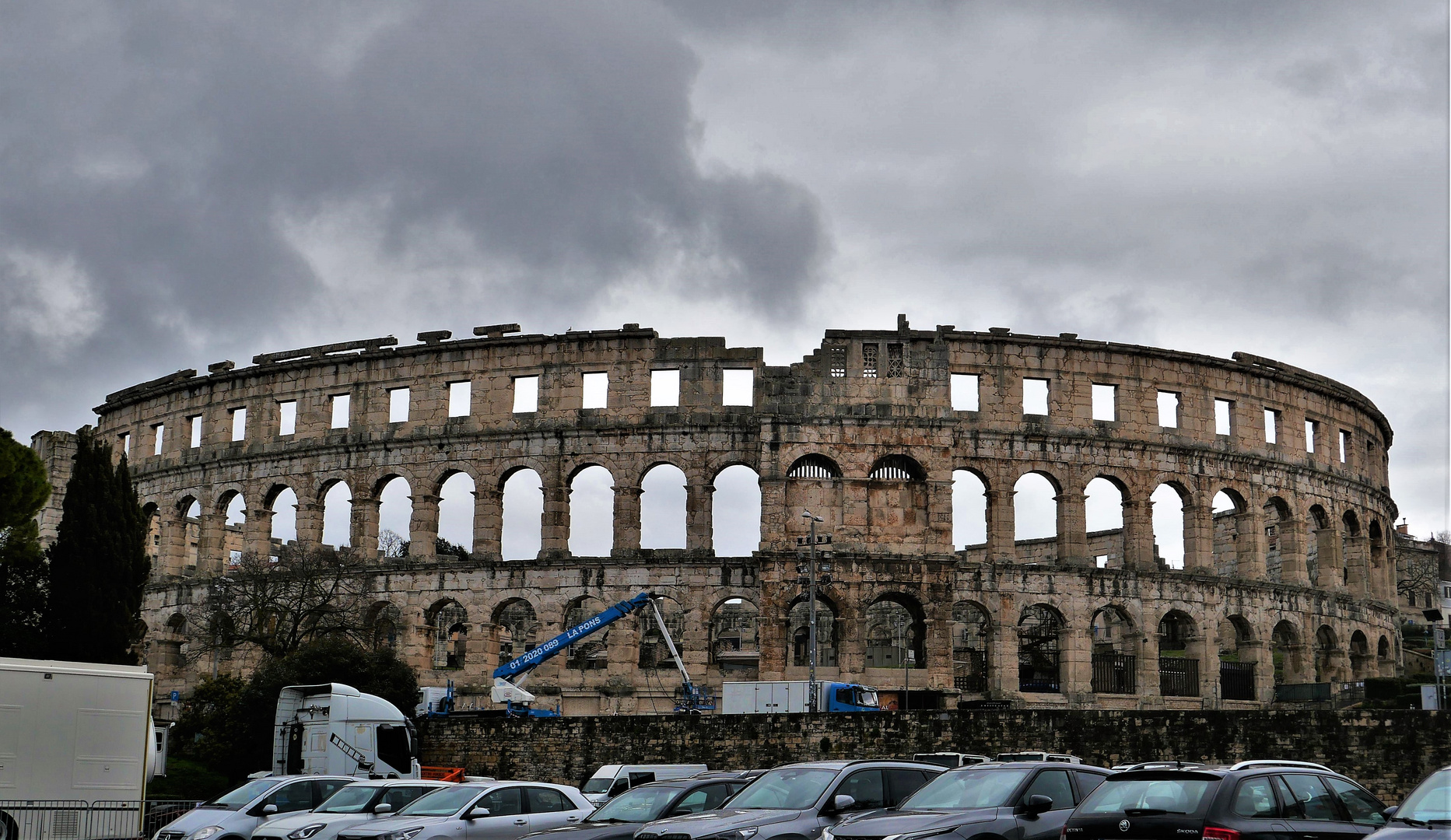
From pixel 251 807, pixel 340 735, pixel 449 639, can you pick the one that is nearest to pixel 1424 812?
pixel 251 807

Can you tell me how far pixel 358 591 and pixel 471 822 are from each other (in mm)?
31652

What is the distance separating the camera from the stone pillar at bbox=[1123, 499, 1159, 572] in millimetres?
49875

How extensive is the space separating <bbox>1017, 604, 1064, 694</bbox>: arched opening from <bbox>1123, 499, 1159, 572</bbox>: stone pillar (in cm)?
336

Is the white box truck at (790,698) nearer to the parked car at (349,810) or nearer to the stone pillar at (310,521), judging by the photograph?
the parked car at (349,810)

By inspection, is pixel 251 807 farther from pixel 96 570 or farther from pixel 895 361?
pixel 895 361

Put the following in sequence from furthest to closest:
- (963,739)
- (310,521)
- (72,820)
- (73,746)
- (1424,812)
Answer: (310,521), (963,739), (73,746), (72,820), (1424,812)

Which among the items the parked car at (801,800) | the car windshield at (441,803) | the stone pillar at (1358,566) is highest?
the stone pillar at (1358,566)

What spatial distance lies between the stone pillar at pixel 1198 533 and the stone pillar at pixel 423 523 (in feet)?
84.5

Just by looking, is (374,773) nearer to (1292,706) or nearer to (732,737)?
(732,737)

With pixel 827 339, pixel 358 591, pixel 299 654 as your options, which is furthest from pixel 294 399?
pixel 827 339

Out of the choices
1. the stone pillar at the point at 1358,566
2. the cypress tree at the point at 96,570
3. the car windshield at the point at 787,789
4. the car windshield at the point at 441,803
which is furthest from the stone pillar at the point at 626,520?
the car windshield at the point at 787,789

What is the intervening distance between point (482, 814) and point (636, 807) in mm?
2151

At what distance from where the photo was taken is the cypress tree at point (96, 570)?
36.9 metres

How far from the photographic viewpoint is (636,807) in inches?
747
